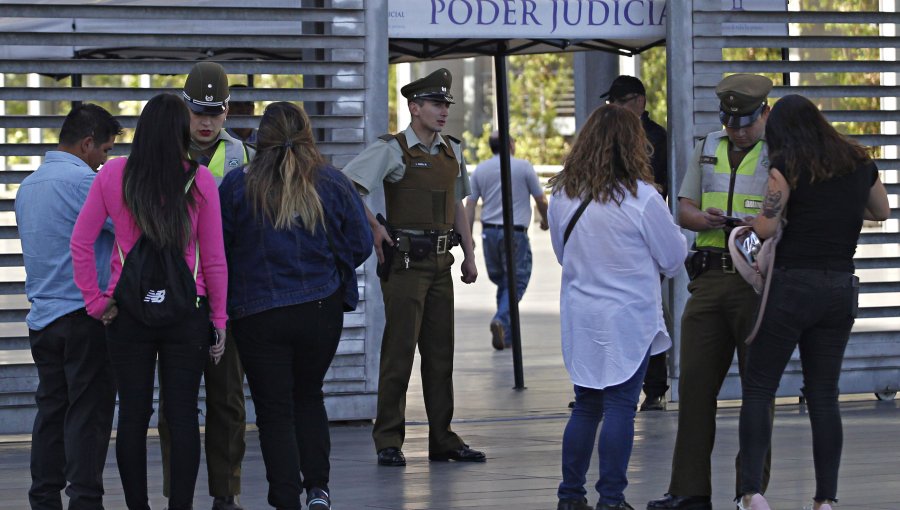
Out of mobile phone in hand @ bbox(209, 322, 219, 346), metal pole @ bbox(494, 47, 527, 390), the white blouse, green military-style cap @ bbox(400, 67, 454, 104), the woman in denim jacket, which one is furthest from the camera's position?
metal pole @ bbox(494, 47, 527, 390)

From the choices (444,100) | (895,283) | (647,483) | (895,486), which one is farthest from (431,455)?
(895,283)

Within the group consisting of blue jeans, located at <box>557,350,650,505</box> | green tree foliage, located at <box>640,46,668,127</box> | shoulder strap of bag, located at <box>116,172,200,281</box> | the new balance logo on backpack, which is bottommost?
blue jeans, located at <box>557,350,650,505</box>

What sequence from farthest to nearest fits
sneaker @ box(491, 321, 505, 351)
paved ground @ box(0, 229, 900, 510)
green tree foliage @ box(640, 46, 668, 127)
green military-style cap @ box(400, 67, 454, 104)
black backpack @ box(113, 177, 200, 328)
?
1. green tree foliage @ box(640, 46, 668, 127)
2. sneaker @ box(491, 321, 505, 351)
3. green military-style cap @ box(400, 67, 454, 104)
4. paved ground @ box(0, 229, 900, 510)
5. black backpack @ box(113, 177, 200, 328)

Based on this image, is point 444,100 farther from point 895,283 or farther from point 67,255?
point 895,283

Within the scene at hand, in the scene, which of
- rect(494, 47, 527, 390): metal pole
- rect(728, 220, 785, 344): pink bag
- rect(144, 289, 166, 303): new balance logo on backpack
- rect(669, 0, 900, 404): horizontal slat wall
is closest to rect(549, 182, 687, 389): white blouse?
rect(728, 220, 785, 344): pink bag

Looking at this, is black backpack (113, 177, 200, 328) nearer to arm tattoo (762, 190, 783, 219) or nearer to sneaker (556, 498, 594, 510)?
sneaker (556, 498, 594, 510)

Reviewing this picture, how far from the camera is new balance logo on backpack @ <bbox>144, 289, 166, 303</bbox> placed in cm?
589

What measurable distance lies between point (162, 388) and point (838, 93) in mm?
5975

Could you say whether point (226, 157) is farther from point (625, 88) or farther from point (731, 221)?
point (625, 88)

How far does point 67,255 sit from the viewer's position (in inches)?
253

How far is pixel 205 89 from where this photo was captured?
663 cm

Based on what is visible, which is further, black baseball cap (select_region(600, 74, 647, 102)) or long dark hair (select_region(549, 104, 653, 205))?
black baseball cap (select_region(600, 74, 647, 102))

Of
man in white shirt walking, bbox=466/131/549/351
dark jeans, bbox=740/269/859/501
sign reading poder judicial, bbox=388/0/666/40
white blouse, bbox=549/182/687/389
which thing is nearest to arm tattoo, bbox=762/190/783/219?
dark jeans, bbox=740/269/859/501

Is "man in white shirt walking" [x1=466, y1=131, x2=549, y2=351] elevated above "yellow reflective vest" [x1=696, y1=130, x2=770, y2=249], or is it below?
below
